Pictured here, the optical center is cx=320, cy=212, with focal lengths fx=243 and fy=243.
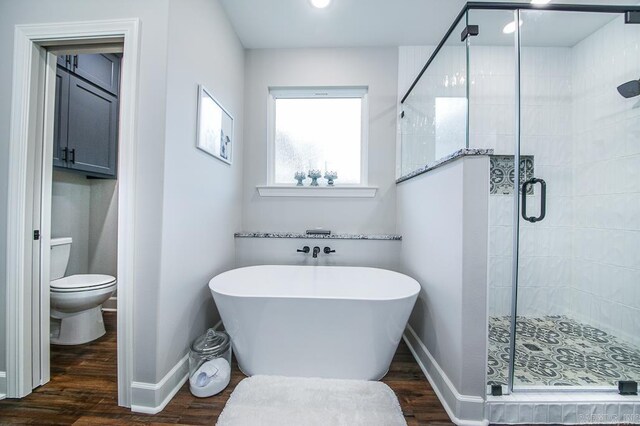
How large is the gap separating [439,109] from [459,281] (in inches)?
46.0

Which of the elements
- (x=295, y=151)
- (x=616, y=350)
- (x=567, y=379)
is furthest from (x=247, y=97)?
(x=616, y=350)

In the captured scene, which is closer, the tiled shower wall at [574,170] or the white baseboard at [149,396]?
the white baseboard at [149,396]

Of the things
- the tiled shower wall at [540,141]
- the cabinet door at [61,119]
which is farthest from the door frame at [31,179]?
the tiled shower wall at [540,141]

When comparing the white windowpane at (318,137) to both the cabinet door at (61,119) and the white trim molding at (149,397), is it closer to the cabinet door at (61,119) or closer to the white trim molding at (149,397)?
the cabinet door at (61,119)

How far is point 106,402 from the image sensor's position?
1.30 metres

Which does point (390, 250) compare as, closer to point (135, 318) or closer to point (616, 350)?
point (616, 350)

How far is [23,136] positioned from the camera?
1.34 meters

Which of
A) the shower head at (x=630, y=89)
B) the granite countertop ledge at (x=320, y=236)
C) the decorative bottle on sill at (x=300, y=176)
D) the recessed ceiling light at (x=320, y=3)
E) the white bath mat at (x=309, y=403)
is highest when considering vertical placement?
the recessed ceiling light at (x=320, y=3)

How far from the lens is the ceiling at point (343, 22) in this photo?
1879 mm

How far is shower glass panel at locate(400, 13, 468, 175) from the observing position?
1.41 m

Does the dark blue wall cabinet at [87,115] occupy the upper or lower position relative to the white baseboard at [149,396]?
upper

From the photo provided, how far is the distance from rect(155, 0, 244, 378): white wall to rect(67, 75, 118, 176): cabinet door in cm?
117

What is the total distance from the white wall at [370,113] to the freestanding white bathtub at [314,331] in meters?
0.95

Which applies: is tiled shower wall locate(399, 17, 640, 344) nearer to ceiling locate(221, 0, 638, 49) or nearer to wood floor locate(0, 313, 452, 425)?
ceiling locate(221, 0, 638, 49)
